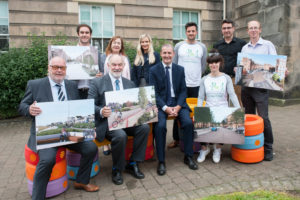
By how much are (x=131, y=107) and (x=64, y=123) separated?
95 cm

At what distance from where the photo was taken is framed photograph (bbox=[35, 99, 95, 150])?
284 centimetres

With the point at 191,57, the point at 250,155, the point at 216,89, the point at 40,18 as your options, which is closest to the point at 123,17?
the point at 40,18

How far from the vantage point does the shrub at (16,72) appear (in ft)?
22.0

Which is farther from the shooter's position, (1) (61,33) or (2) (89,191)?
(1) (61,33)

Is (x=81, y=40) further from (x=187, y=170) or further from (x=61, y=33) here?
(x=61, y=33)

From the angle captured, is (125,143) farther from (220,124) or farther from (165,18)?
(165,18)

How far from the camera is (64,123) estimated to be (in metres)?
2.95

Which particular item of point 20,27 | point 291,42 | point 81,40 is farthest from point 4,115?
point 291,42

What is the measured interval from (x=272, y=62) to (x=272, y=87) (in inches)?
15.6

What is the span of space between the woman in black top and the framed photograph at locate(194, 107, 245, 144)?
1402 mm

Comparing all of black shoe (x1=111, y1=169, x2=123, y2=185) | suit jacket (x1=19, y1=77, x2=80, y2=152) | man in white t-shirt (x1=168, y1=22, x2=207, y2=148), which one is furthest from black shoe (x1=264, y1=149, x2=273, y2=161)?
suit jacket (x1=19, y1=77, x2=80, y2=152)

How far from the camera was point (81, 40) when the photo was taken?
432cm

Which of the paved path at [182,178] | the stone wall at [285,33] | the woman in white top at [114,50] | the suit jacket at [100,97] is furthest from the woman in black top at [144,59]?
the stone wall at [285,33]

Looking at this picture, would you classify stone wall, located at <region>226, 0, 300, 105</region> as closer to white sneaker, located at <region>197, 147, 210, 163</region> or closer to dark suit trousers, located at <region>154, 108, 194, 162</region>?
white sneaker, located at <region>197, 147, 210, 163</region>
